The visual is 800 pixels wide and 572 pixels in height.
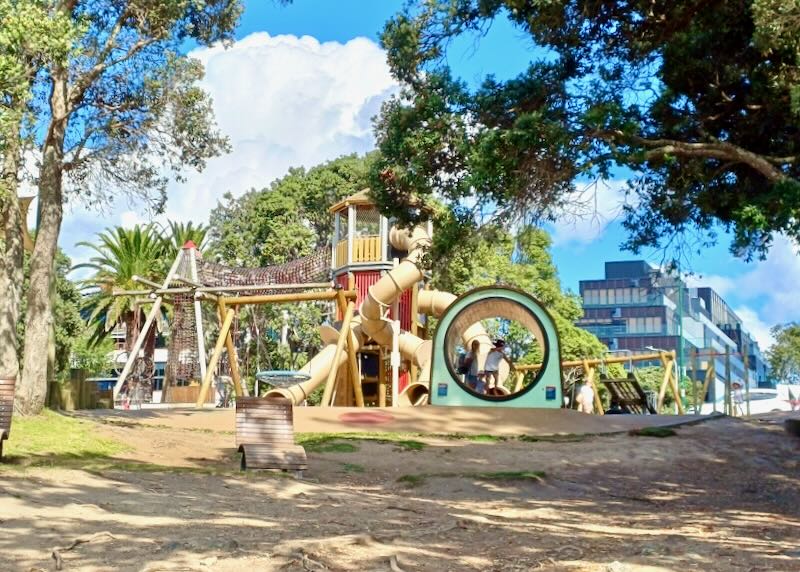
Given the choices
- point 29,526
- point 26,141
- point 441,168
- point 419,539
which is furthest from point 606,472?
point 26,141

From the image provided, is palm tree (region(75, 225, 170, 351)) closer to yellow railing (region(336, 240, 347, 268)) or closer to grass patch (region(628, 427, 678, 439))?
yellow railing (region(336, 240, 347, 268))

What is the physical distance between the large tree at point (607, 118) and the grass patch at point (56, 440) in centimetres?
515

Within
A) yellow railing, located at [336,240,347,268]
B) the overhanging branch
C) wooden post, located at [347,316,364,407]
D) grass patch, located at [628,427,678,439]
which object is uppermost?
yellow railing, located at [336,240,347,268]

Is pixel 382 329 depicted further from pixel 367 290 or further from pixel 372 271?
pixel 372 271

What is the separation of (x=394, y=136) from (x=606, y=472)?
529cm

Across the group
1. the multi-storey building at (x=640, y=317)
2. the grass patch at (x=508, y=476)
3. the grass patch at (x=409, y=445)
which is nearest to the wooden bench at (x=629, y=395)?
the grass patch at (x=409, y=445)

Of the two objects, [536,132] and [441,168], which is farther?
[441,168]

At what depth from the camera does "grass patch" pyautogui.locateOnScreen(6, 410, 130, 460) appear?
1151cm

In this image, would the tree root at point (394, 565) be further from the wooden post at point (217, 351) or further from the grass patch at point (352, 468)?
the wooden post at point (217, 351)

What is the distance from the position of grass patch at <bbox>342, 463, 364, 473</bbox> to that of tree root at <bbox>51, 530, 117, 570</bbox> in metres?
5.91

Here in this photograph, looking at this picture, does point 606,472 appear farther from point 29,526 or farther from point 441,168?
point 29,526

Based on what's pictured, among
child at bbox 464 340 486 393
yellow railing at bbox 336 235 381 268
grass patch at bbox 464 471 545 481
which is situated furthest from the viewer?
yellow railing at bbox 336 235 381 268

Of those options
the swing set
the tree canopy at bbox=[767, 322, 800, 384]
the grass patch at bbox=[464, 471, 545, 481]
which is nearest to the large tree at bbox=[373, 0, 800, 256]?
the grass patch at bbox=[464, 471, 545, 481]

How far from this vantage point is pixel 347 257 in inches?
1150
